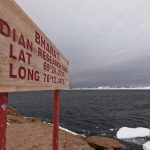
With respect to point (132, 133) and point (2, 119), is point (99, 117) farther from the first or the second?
point (2, 119)

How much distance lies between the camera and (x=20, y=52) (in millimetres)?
3234

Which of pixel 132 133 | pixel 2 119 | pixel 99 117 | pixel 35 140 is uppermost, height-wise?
pixel 2 119

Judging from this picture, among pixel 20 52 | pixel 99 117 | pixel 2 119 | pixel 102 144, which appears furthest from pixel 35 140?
pixel 99 117

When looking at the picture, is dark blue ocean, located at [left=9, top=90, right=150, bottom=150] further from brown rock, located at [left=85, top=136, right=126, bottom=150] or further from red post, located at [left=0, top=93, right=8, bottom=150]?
red post, located at [left=0, top=93, right=8, bottom=150]

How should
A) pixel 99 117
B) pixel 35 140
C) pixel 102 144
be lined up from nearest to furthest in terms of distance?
pixel 35 140 < pixel 102 144 < pixel 99 117

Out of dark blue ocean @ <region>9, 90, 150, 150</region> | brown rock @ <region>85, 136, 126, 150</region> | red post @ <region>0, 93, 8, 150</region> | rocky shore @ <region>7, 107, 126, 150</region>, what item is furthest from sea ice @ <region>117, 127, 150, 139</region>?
red post @ <region>0, 93, 8, 150</region>

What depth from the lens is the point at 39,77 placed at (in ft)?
13.9

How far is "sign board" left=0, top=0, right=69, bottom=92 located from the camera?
109 inches

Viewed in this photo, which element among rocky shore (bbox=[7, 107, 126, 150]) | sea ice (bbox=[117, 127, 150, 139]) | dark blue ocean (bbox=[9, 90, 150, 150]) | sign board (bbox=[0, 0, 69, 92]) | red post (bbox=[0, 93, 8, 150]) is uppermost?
sign board (bbox=[0, 0, 69, 92])

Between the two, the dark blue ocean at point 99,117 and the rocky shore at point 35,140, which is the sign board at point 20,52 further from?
the dark blue ocean at point 99,117

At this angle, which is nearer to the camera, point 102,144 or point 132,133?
point 102,144

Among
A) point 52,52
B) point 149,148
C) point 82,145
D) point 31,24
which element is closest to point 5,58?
point 31,24

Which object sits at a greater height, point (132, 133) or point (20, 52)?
point (20, 52)

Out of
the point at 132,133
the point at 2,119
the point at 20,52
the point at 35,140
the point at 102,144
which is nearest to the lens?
the point at 2,119
